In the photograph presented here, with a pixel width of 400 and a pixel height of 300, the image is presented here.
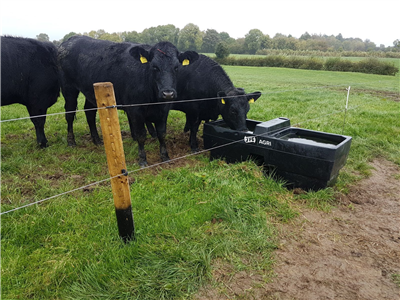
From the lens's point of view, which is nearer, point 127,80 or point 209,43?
point 127,80

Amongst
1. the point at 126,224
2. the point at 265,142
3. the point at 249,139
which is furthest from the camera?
the point at 249,139

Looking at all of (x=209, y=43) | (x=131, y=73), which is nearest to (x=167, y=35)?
(x=209, y=43)

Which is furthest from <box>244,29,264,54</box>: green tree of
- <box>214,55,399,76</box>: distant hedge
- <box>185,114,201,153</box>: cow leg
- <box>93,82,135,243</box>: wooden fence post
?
<box>93,82,135,243</box>: wooden fence post

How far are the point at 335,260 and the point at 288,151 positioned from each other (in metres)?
1.69

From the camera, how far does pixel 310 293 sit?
2484 millimetres

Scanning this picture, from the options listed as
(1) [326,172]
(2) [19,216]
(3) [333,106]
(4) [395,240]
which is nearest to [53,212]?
(2) [19,216]

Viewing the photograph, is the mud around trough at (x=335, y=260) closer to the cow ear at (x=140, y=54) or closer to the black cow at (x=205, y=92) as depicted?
the black cow at (x=205, y=92)

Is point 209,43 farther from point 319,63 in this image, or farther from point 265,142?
point 265,142

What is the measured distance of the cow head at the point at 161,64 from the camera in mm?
4633

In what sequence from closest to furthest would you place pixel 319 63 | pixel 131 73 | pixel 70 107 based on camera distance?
1. pixel 131 73
2. pixel 70 107
3. pixel 319 63

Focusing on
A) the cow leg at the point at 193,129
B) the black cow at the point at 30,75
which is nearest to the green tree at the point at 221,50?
the black cow at the point at 30,75

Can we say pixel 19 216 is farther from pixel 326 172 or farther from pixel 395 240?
pixel 395 240

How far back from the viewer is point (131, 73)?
5180 mm

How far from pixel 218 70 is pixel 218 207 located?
134 inches
